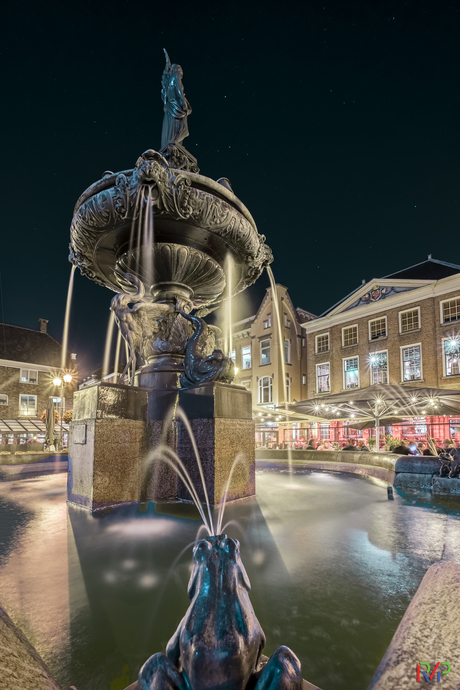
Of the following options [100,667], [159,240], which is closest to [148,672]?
[100,667]

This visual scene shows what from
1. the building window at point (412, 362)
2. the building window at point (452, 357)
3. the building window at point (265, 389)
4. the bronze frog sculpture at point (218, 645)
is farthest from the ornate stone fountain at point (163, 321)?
the building window at point (265, 389)

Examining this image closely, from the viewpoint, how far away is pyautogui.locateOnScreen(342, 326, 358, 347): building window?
30312 mm

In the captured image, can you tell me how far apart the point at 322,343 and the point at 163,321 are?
27651mm

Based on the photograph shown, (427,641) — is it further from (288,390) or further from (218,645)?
(288,390)

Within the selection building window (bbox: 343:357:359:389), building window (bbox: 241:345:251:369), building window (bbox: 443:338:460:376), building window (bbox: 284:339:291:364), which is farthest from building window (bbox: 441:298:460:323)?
building window (bbox: 241:345:251:369)

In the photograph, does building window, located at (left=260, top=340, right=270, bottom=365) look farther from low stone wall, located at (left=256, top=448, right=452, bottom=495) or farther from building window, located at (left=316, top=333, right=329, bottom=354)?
low stone wall, located at (left=256, top=448, right=452, bottom=495)

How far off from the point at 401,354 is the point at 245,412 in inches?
961

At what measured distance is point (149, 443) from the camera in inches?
215

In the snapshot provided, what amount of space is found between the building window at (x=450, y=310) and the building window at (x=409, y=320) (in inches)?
68.6

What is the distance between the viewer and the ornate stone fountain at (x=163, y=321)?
5070mm

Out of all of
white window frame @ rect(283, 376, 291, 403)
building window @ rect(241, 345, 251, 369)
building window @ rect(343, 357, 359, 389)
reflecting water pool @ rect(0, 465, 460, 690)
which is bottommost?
reflecting water pool @ rect(0, 465, 460, 690)

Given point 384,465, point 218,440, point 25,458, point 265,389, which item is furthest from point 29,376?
point 218,440

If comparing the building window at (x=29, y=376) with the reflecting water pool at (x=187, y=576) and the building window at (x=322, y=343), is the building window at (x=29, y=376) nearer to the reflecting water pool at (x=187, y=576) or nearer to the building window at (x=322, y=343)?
the building window at (x=322, y=343)

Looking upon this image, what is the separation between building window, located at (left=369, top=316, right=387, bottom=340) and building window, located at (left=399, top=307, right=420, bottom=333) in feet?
4.22
